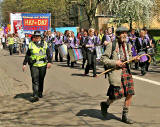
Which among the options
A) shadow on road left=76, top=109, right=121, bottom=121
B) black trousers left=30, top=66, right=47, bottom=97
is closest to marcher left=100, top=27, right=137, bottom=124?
shadow on road left=76, top=109, right=121, bottom=121

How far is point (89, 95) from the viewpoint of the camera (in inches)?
314

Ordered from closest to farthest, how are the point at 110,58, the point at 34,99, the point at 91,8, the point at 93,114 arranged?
the point at 110,58, the point at 93,114, the point at 34,99, the point at 91,8

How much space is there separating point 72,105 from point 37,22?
1616 centimetres

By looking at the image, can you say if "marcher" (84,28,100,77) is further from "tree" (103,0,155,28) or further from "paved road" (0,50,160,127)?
"tree" (103,0,155,28)

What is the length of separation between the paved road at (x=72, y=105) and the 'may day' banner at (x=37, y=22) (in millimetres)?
12094

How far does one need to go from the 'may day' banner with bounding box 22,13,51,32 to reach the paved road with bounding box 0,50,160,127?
39.7 ft

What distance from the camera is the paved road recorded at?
5.69m

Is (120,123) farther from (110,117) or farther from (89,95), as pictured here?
(89,95)

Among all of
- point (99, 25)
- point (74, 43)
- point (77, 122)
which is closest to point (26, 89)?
point (77, 122)

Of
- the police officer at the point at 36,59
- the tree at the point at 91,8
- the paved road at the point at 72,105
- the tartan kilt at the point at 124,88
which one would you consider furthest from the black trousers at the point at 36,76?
the tree at the point at 91,8

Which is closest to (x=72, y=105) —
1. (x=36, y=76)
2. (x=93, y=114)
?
(x=93, y=114)

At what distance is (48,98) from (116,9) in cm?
1680

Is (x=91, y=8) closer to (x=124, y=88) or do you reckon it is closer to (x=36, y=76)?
(x=36, y=76)

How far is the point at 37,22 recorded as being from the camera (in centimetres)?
2242
